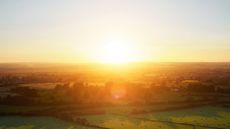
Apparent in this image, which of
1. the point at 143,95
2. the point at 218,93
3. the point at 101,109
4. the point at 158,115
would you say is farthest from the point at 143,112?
the point at 218,93

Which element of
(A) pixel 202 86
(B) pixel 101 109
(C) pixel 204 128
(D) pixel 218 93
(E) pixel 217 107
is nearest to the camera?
(C) pixel 204 128

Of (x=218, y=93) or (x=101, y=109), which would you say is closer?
(x=101, y=109)

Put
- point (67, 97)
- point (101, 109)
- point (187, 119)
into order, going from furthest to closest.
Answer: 1. point (67, 97)
2. point (101, 109)
3. point (187, 119)

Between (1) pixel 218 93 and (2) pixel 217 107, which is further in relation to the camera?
(1) pixel 218 93

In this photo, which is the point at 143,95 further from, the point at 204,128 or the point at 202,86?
the point at 204,128

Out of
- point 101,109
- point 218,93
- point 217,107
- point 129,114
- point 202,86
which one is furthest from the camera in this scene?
point 202,86

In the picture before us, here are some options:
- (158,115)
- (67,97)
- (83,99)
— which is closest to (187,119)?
(158,115)

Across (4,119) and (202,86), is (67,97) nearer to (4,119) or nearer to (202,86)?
(4,119)

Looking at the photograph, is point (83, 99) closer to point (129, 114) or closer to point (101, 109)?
point (101, 109)

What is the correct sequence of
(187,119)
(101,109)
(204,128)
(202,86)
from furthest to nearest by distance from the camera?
1. (202,86)
2. (101,109)
3. (187,119)
4. (204,128)
